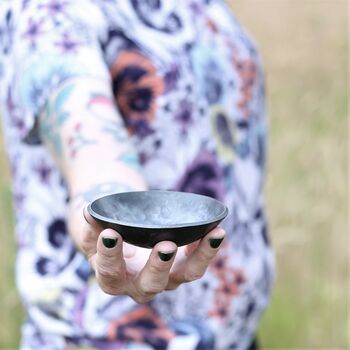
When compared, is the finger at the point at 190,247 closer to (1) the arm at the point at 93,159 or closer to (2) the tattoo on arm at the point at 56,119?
(1) the arm at the point at 93,159

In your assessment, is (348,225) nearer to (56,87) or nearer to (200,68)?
(200,68)

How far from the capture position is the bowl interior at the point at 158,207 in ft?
2.58

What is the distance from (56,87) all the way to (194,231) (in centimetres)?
32

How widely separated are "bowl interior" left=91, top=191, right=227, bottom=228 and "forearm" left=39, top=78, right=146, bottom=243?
0.09m

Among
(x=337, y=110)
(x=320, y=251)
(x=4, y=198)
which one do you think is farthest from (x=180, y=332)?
(x=337, y=110)

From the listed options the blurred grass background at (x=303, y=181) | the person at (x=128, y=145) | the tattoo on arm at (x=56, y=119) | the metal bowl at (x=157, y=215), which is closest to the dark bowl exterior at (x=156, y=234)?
the metal bowl at (x=157, y=215)

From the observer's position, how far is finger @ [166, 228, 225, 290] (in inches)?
29.5

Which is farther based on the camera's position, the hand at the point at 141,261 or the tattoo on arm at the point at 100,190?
the tattoo on arm at the point at 100,190

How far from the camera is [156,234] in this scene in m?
0.72

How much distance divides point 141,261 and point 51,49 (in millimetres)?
289

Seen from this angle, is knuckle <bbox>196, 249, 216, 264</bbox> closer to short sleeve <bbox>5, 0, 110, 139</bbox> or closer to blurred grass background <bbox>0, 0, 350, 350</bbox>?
short sleeve <bbox>5, 0, 110, 139</bbox>

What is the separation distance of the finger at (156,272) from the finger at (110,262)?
2 cm

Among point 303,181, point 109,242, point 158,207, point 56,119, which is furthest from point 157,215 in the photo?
point 303,181

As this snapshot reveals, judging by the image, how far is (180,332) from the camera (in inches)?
44.3
